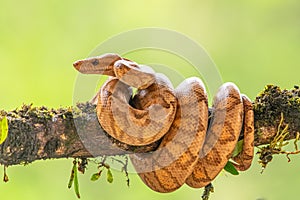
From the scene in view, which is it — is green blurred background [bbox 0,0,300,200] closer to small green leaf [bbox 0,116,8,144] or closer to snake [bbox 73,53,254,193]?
snake [bbox 73,53,254,193]

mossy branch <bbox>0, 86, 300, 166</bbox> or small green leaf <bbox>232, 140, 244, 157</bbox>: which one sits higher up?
small green leaf <bbox>232, 140, 244, 157</bbox>

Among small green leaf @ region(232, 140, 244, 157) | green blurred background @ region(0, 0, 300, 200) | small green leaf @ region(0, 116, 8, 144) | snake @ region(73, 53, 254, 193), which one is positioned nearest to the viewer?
small green leaf @ region(0, 116, 8, 144)

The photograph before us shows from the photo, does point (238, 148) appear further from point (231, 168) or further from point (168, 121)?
point (168, 121)

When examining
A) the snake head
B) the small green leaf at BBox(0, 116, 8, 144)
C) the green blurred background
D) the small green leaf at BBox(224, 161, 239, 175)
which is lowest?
the small green leaf at BBox(0, 116, 8, 144)

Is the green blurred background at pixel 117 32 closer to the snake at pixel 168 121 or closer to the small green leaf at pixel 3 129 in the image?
the snake at pixel 168 121

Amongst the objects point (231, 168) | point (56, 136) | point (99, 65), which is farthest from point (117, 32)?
point (56, 136)

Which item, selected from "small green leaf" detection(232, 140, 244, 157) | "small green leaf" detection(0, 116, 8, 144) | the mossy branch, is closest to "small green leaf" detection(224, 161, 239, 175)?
"small green leaf" detection(232, 140, 244, 157)

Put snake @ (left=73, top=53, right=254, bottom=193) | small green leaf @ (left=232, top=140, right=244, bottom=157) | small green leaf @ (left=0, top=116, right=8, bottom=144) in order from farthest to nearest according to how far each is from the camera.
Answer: small green leaf @ (left=232, top=140, right=244, bottom=157), snake @ (left=73, top=53, right=254, bottom=193), small green leaf @ (left=0, top=116, right=8, bottom=144)

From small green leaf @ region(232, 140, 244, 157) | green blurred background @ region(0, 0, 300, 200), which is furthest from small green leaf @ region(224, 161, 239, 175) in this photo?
green blurred background @ region(0, 0, 300, 200)

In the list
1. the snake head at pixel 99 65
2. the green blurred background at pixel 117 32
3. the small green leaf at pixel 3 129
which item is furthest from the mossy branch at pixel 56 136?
the green blurred background at pixel 117 32

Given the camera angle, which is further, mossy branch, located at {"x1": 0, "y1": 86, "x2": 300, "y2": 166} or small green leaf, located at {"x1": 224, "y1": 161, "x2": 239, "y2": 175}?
small green leaf, located at {"x1": 224, "y1": 161, "x2": 239, "y2": 175}
